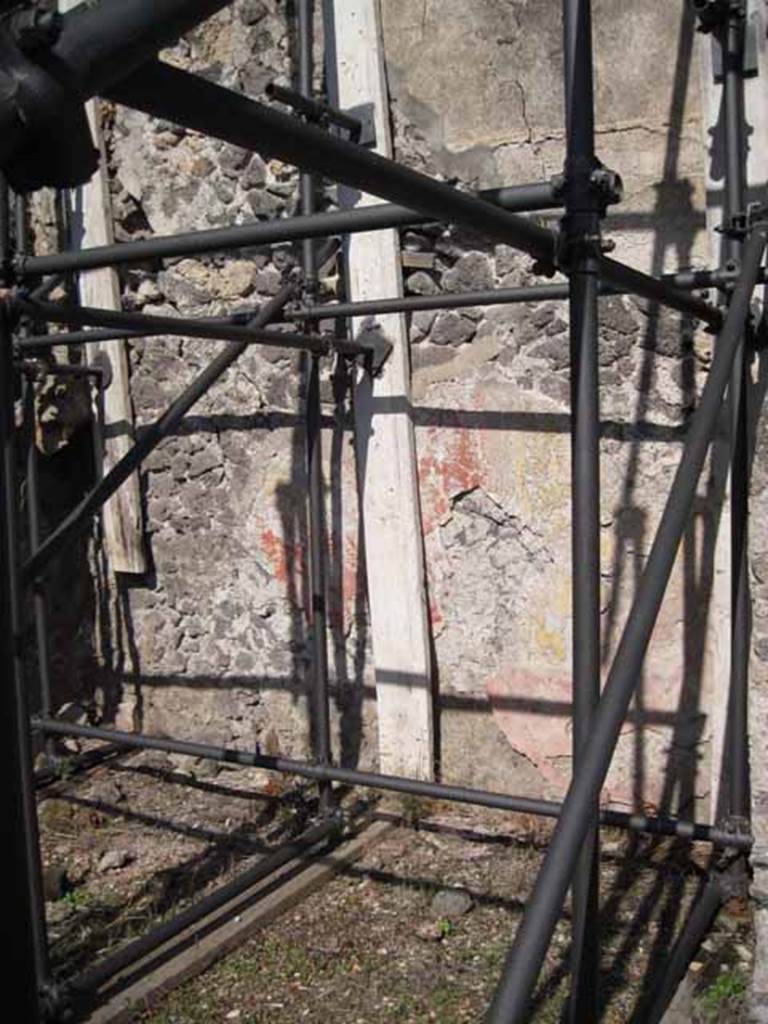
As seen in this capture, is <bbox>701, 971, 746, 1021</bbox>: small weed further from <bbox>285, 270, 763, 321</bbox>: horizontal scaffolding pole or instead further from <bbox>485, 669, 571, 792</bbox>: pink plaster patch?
<bbox>285, 270, 763, 321</bbox>: horizontal scaffolding pole

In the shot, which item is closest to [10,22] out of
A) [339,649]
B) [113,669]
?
[339,649]

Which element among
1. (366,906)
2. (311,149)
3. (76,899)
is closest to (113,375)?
(76,899)

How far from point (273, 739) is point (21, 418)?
1.64m

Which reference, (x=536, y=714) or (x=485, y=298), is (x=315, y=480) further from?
(x=536, y=714)

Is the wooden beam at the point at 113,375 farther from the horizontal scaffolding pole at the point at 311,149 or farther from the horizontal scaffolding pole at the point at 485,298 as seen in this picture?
the horizontal scaffolding pole at the point at 311,149

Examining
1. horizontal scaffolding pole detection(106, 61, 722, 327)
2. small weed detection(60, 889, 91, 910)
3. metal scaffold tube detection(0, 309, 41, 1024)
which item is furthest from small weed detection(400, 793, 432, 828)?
metal scaffold tube detection(0, 309, 41, 1024)

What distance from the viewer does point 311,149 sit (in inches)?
58.4

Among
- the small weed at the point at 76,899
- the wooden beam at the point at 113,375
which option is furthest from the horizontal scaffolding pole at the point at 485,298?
the small weed at the point at 76,899

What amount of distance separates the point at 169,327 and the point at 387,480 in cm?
133

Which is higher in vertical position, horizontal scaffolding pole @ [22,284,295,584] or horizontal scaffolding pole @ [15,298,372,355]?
horizontal scaffolding pole @ [15,298,372,355]

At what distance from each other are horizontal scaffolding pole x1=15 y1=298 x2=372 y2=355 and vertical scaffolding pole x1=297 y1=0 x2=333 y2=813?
155 mm

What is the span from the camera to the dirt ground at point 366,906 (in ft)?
9.79

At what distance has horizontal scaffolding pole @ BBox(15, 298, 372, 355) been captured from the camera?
267 centimetres

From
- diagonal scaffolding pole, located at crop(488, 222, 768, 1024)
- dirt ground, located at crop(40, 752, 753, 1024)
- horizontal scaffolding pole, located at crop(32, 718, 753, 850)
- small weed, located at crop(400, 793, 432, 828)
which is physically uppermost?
diagonal scaffolding pole, located at crop(488, 222, 768, 1024)
